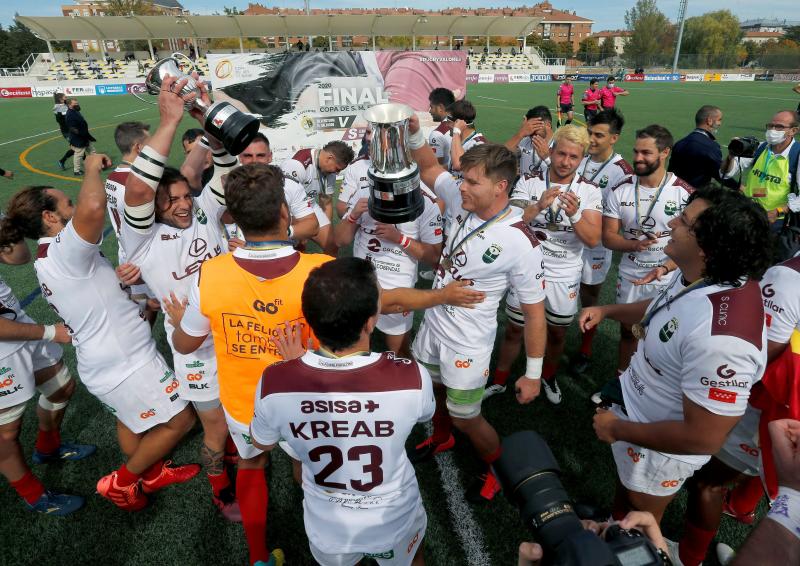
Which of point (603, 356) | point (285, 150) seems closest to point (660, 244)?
point (603, 356)

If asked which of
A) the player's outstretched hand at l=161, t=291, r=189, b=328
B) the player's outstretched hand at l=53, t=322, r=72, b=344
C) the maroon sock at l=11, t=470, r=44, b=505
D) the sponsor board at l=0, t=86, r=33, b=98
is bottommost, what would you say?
the maroon sock at l=11, t=470, r=44, b=505

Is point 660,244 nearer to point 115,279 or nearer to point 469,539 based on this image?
point 469,539

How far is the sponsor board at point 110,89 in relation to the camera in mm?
37416

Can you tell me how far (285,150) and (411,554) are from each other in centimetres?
1095

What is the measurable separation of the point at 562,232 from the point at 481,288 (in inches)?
68.9

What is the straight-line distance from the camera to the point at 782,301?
2.64m

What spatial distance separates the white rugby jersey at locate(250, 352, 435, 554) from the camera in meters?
1.91

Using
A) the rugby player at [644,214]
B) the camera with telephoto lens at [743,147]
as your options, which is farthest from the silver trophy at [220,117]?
the camera with telephoto lens at [743,147]

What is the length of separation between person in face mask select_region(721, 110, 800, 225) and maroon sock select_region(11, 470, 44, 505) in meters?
8.50

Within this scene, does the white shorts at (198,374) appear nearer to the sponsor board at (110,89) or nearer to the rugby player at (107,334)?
the rugby player at (107,334)

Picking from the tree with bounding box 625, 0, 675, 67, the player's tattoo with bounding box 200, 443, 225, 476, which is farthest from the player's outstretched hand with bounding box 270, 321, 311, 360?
the tree with bounding box 625, 0, 675, 67

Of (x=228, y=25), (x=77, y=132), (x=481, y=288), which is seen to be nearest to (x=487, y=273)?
(x=481, y=288)

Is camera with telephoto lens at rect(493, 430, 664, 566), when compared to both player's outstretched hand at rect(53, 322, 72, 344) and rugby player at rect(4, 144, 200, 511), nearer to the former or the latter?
rugby player at rect(4, 144, 200, 511)

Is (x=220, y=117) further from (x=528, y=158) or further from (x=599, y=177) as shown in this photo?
(x=528, y=158)
